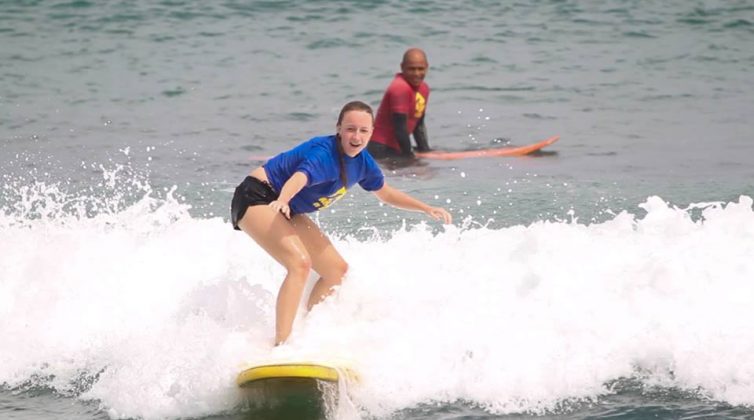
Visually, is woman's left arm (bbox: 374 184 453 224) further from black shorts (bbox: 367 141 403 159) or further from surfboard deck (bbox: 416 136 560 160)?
surfboard deck (bbox: 416 136 560 160)

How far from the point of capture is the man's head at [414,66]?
41.4 feet

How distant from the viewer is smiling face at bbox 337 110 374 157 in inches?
242

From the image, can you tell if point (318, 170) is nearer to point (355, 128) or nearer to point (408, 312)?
point (355, 128)

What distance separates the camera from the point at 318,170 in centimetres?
618

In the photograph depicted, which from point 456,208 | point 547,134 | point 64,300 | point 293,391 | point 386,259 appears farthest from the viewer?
point 547,134

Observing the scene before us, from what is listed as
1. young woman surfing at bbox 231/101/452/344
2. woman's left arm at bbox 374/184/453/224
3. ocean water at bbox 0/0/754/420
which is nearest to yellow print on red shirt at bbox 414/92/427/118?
ocean water at bbox 0/0/754/420

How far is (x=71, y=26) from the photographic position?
74.7 feet

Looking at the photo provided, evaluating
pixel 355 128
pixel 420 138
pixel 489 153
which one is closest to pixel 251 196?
pixel 355 128

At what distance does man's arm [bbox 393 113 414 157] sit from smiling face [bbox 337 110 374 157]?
653cm

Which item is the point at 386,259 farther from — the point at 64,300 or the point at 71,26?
the point at 71,26

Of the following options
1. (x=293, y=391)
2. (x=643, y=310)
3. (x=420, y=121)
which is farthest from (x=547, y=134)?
(x=293, y=391)

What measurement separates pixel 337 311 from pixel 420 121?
6746mm

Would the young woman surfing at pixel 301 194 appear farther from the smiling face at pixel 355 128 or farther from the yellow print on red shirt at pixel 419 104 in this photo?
the yellow print on red shirt at pixel 419 104

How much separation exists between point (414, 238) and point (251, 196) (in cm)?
239
